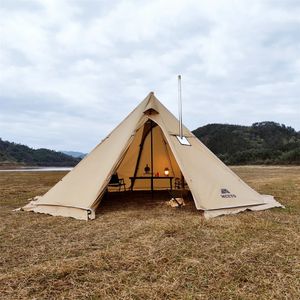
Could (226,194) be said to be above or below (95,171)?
below

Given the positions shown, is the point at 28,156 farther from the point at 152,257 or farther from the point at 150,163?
the point at 152,257

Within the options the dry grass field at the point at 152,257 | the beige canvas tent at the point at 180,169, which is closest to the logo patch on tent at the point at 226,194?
the beige canvas tent at the point at 180,169

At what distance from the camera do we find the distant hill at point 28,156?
58981 millimetres

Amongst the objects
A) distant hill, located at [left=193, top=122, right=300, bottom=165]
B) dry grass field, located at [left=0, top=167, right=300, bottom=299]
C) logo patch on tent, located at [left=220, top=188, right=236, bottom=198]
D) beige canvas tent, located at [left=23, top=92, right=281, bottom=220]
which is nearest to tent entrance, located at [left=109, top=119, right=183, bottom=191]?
beige canvas tent, located at [left=23, top=92, right=281, bottom=220]

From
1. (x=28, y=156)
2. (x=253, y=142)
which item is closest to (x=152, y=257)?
(x=253, y=142)

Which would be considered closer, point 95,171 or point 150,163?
point 95,171

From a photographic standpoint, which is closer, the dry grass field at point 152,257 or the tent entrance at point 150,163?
the dry grass field at point 152,257

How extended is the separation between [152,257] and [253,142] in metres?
53.0

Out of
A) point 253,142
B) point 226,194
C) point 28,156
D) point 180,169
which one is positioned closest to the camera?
point 226,194

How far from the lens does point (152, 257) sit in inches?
159

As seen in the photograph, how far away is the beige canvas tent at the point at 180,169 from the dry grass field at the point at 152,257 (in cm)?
34

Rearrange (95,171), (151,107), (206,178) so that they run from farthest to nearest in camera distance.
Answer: (151,107)
(95,171)
(206,178)

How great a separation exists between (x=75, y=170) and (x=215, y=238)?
398 centimetres

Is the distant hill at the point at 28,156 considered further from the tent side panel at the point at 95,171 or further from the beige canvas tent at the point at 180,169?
the beige canvas tent at the point at 180,169
